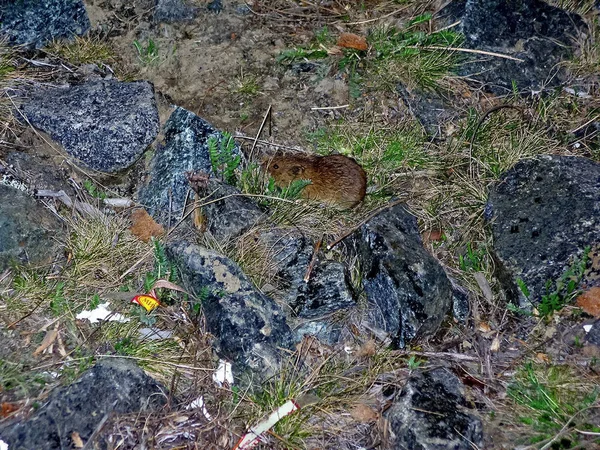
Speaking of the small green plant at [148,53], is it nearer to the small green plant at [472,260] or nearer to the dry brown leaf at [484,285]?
the small green plant at [472,260]

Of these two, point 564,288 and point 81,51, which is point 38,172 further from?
point 564,288

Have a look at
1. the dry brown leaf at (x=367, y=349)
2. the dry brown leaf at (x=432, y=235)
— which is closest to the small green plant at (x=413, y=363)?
the dry brown leaf at (x=367, y=349)

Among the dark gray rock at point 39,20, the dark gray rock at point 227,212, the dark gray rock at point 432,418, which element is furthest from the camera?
the dark gray rock at point 39,20

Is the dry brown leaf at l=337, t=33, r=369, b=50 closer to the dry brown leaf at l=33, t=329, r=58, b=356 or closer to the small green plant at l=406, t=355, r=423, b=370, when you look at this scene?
the small green plant at l=406, t=355, r=423, b=370

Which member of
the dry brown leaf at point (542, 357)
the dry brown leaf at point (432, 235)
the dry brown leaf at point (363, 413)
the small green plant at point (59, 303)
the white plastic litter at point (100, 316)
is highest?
the dry brown leaf at point (432, 235)

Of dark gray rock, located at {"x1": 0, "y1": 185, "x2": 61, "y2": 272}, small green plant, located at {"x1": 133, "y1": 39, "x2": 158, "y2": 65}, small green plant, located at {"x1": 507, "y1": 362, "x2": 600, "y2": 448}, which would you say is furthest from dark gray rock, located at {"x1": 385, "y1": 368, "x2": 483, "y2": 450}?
small green plant, located at {"x1": 133, "y1": 39, "x2": 158, "y2": 65}

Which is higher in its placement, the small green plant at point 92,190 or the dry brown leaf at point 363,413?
the small green plant at point 92,190

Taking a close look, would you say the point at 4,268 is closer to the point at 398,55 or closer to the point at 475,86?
the point at 398,55

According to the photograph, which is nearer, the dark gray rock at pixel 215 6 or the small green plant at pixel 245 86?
the small green plant at pixel 245 86
